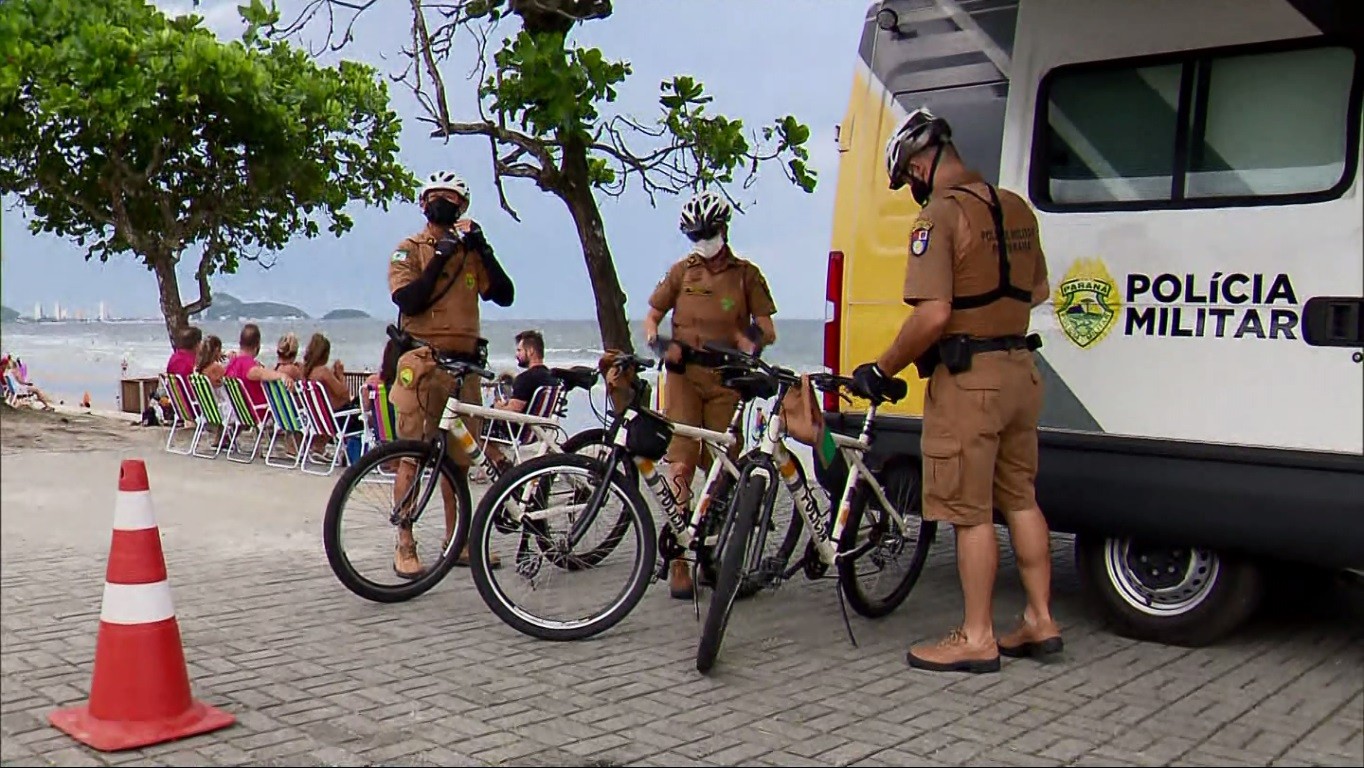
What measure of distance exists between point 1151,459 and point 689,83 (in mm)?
4792

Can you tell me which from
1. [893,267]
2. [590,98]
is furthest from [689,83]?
[893,267]

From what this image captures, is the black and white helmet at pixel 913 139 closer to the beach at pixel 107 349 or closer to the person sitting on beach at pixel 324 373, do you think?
the beach at pixel 107 349

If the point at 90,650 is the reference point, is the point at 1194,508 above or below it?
above

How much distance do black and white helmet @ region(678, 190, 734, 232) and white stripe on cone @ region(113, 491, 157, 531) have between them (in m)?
2.79

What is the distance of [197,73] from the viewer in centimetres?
1151

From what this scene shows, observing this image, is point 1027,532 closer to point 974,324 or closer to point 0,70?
point 974,324

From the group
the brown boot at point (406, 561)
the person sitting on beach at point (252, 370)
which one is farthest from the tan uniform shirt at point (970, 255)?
the person sitting on beach at point (252, 370)

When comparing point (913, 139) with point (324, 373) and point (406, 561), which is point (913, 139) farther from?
point (324, 373)

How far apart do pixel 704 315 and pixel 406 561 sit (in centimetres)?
172

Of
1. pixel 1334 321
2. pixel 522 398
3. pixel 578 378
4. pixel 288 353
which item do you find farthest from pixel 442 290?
pixel 288 353

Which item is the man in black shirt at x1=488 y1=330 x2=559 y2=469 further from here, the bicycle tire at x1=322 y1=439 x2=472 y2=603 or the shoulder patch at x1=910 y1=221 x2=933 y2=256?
Result: the shoulder patch at x1=910 y1=221 x2=933 y2=256

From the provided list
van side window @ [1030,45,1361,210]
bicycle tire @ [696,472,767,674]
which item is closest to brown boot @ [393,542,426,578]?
bicycle tire @ [696,472,767,674]

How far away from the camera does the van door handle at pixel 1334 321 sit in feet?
14.3

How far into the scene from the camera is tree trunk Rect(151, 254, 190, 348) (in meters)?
13.6
